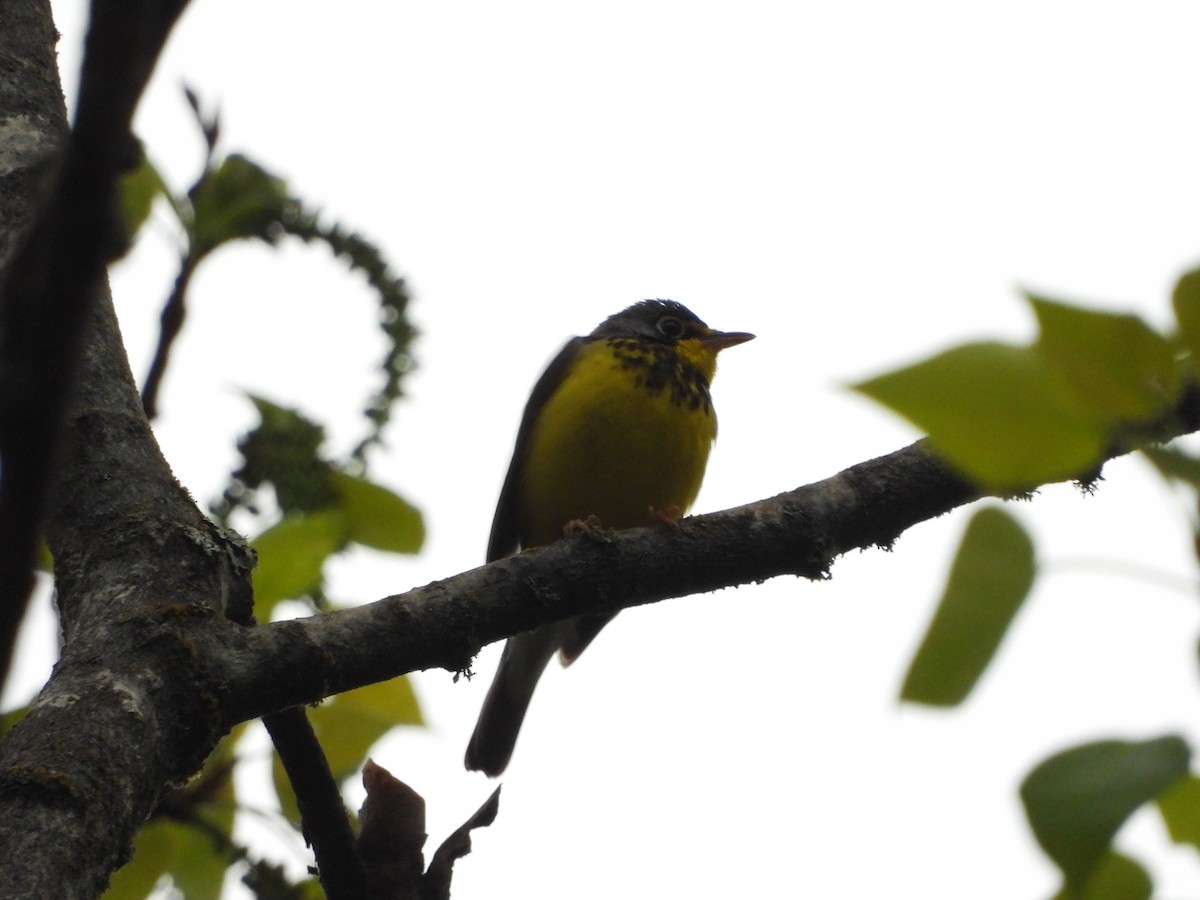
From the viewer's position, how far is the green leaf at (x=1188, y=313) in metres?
1.04

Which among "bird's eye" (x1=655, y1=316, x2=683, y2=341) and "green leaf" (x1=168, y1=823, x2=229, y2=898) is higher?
"bird's eye" (x1=655, y1=316, x2=683, y2=341)

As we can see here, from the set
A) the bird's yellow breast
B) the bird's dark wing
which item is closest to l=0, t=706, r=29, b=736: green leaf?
the bird's yellow breast

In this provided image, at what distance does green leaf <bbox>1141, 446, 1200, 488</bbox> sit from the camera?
1000mm

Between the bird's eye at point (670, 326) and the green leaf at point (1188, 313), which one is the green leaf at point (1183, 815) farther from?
the bird's eye at point (670, 326)

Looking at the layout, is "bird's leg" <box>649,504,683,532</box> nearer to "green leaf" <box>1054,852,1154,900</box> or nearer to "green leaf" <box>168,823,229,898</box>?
"green leaf" <box>168,823,229,898</box>

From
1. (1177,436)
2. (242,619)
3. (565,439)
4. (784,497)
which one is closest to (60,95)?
(242,619)

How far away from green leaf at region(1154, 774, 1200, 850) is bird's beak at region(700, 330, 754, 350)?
6.31 m

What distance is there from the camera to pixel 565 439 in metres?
6.33

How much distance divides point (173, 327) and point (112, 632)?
739mm

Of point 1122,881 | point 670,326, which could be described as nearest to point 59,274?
point 1122,881

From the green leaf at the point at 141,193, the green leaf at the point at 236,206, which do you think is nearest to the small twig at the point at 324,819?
the green leaf at the point at 236,206

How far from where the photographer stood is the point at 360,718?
142 inches

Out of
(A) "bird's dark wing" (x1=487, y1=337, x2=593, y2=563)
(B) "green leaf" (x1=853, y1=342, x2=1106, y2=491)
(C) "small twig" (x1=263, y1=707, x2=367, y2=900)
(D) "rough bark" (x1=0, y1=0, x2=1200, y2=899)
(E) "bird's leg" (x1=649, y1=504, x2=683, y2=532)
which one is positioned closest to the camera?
(B) "green leaf" (x1=853, y1=342, x2=1106, y2=491)

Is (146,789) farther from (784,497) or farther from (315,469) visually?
(784,497)
